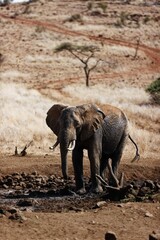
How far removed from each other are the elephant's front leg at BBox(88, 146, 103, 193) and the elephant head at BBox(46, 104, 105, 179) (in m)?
0.40

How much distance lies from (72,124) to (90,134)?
2.78 feet

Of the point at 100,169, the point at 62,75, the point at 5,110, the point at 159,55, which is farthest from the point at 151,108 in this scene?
the point at 159,55

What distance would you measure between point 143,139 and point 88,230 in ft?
39.6

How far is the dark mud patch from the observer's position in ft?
36.7

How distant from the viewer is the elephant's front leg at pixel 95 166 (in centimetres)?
1262

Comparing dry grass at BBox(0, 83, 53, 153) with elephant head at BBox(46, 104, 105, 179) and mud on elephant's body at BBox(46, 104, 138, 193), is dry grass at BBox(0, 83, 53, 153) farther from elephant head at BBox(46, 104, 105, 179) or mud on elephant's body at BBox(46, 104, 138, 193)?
elephant head at BBox(46, 104, 105, 179)

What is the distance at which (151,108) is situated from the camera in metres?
28.8

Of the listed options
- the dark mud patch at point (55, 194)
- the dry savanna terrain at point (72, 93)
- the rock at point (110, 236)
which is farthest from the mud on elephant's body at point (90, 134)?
the rock at point (110, 236)

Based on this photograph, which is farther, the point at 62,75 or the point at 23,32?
the point at 23,32

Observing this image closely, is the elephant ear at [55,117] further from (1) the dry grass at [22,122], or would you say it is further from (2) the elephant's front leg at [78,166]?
(1) the dry grass at [22,122]

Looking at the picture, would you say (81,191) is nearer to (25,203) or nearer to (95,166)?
(95,166)

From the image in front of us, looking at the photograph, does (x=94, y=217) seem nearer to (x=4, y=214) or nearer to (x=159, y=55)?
(x=4, y=214)

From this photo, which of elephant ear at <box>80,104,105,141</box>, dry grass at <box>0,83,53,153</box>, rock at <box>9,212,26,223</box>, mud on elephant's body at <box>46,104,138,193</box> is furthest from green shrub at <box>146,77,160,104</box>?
rock at <box>9,212,26,223</box>

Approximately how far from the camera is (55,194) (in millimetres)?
12781
